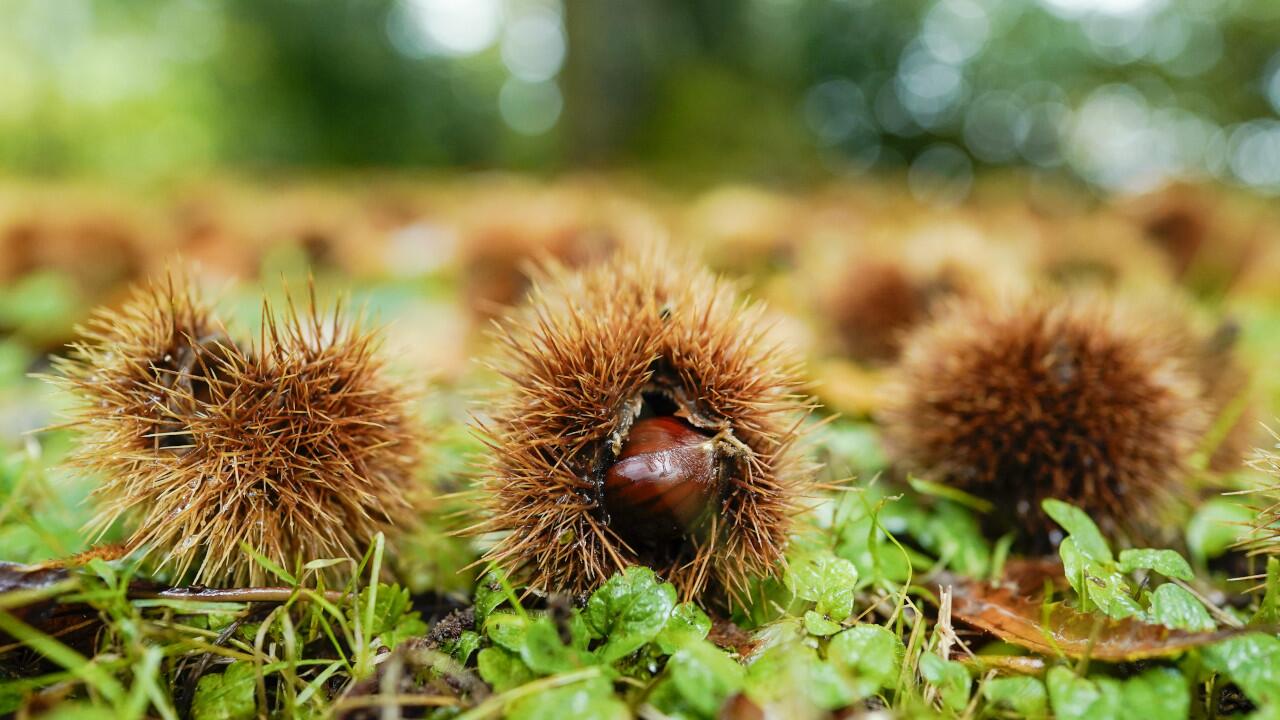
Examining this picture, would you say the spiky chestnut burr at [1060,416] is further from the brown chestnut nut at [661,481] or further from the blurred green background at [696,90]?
the blurred green background at [696,90]

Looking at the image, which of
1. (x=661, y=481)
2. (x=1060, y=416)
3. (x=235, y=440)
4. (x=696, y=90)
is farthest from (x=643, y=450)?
(x=696, y=90)

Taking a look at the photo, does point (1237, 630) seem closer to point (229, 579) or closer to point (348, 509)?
point (348, 509)

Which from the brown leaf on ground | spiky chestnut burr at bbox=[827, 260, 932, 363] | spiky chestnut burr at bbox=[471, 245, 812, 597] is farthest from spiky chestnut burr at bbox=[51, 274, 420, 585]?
spiky chestnut burr at bbox=[827, 260, 932, 363]

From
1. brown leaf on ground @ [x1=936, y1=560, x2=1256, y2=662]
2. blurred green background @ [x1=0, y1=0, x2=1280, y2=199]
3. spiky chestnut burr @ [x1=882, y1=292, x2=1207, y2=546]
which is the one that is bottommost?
brown leaf on ground @ [x1=936, y1=560, x2=1256, y2=662]

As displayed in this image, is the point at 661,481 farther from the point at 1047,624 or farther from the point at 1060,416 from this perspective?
the point at 1060,416

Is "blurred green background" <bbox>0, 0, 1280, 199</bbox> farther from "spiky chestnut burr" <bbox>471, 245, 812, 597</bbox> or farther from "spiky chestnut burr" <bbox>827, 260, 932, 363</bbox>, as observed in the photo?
"spiky chestnut burr" <bbox>471, 245, 812, 597</bbox>

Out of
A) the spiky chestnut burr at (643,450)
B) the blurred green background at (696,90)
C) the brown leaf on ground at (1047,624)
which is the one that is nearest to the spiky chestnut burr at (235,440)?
the spiky chestnut burr at (643,450)
